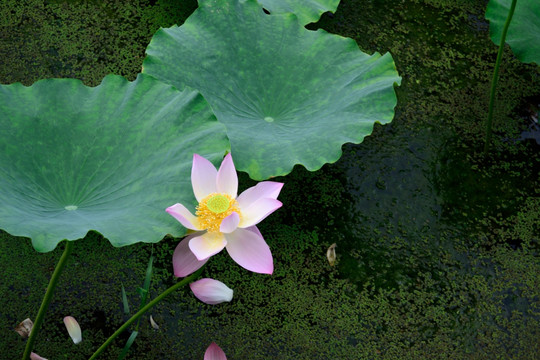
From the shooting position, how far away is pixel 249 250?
1211 millimetres

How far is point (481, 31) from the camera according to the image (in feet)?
7.92

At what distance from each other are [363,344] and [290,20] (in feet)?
3.25

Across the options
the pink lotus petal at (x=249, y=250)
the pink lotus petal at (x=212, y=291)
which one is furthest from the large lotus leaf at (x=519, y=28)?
the pink lotus petal at (x=212, y=291)

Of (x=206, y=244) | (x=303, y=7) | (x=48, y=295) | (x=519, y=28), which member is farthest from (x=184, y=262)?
(x=519, y=28)

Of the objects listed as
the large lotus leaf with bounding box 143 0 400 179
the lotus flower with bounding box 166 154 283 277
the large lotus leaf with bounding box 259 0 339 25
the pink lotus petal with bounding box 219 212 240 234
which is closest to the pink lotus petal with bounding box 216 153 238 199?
the lotus flower with bounding box 166 154 283 277

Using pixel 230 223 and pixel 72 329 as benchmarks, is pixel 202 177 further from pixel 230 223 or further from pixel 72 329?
pixel 72 329

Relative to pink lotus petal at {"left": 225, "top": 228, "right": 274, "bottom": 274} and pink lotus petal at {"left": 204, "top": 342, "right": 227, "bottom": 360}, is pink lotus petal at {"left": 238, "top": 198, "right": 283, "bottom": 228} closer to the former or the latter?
pink lotus petal at {"left": 225, "top": 228, "right": 274, "bottom": 274}

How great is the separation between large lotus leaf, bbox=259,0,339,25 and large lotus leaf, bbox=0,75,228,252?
69 centimetres

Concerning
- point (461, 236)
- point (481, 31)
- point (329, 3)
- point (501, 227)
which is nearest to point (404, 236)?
point (461, 236)

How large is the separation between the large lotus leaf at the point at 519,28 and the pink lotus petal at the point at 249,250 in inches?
46.9

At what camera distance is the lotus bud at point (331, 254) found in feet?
5.66

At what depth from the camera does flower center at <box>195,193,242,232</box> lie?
1214 mm

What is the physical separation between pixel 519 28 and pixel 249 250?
52.4 inches

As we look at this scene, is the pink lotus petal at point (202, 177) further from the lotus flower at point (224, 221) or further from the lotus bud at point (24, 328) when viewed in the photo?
the lotus bud at point (24, 328)
